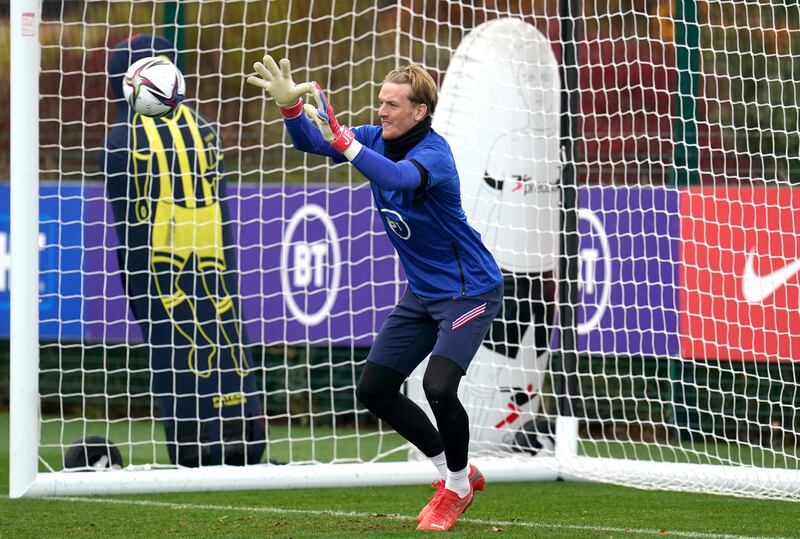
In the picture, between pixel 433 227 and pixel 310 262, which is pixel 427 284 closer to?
pixel 433 227

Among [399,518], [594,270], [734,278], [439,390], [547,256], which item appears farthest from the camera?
[594,270]

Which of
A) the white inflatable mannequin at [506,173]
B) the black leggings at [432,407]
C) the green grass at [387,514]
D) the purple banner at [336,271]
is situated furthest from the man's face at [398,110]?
the purple banner at [336,271]

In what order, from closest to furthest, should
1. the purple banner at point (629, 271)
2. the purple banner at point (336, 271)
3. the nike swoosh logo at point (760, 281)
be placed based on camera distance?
the nike swoosh logo at point (760, 281)
the purple banner at point (629, 271)
the purple banner at point (336, 271)

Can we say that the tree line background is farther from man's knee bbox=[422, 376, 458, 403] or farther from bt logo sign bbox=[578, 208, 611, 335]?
man's knee bbox=[422, 376, 458, 403]

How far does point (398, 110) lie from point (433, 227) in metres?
0.47

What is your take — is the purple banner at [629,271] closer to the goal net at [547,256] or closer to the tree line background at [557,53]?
the goal net at [547,256]

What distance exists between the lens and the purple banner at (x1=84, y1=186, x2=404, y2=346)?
8844mm

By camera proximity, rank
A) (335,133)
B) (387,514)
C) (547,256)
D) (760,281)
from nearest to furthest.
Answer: (335,133), (387,514), (547,256), (760,281)

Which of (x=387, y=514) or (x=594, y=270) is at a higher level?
(x=594, y=270)

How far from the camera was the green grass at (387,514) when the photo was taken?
507cm

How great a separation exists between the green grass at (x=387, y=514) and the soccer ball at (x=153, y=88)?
5.80 feet

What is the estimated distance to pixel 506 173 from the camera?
7.30 meters

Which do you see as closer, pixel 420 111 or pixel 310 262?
pixel 420 111

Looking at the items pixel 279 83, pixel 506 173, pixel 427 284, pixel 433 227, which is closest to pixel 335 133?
pixel 279 83
